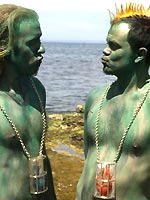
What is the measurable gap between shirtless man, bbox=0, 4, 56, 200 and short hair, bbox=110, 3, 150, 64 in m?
0.83

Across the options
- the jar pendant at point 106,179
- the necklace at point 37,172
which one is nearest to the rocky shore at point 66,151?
the necklace at point 37,172

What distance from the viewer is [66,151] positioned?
1666 centimetres

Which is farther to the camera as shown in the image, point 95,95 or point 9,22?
point 95,95

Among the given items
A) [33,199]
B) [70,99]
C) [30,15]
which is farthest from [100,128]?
[70,99]

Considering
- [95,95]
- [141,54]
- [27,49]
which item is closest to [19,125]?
[27,49]

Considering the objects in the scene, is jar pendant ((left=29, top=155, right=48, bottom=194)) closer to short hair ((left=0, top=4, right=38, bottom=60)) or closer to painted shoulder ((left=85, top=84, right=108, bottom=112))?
painted shoulder ((left=85, top=84, right=108, bottom=112))

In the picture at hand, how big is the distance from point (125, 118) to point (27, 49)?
46.0 inches

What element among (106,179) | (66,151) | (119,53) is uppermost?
(119,53)

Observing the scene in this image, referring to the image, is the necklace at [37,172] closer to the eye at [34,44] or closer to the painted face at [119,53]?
the eye at [34,44]

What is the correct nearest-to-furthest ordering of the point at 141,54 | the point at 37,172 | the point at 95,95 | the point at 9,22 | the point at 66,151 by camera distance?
the point at 9,22
the point at 141,54
the point at 37,172
the point at 95,95
the point at 66,151

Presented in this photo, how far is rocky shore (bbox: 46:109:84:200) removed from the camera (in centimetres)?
1244

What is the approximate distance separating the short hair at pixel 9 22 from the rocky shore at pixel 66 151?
4465mm

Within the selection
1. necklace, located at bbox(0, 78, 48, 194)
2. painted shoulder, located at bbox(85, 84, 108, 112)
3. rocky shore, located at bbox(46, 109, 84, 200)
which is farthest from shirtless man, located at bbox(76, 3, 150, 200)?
rocky shore, located at bbox(46, 109, 84, 200)

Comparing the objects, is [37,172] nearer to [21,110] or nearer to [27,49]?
[21,110]
